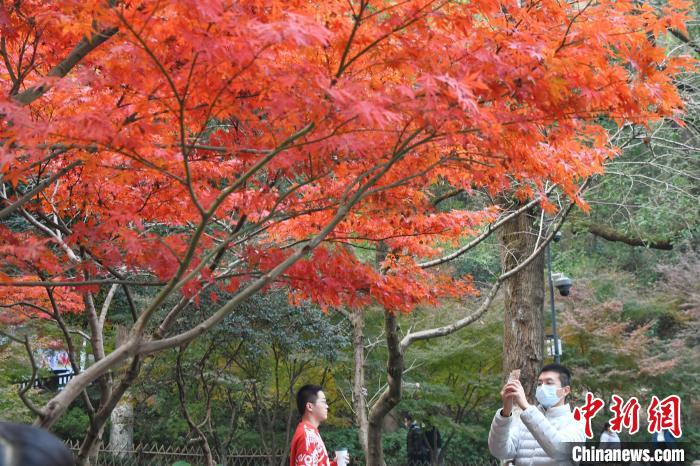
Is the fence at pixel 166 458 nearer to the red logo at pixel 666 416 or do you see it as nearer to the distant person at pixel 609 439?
the distant person at pixel 609 439

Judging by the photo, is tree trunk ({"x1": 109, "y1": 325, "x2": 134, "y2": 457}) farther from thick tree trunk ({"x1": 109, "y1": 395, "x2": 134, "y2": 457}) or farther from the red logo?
the red logo

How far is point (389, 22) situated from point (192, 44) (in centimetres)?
103

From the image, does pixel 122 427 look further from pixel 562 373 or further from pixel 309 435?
pixel 562 373

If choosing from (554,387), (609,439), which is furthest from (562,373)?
(609,439)

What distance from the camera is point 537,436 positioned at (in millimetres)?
3912

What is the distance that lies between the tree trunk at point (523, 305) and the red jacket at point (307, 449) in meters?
3.82

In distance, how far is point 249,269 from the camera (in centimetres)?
548

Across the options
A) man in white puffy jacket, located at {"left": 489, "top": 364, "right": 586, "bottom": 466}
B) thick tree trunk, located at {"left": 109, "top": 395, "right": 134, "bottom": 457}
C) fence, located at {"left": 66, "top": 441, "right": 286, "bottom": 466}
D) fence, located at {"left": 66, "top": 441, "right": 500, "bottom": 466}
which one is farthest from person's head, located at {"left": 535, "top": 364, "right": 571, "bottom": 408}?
thick tree trunk, located at {"left": 109, "top": 395, "right": 134, "bottom": 457}

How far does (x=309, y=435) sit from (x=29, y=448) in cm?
369

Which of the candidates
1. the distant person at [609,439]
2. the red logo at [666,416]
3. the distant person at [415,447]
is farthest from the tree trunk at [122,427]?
the red logo at [666,416]

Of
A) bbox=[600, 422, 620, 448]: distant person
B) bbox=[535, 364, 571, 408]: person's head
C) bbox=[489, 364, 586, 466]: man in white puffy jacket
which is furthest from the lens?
bbox=[600, 422, 620, 448]: distant person

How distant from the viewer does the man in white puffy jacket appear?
389 centimetres

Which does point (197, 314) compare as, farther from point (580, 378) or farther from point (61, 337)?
point (580, 378)

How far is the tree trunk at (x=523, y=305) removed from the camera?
26.7 ft
